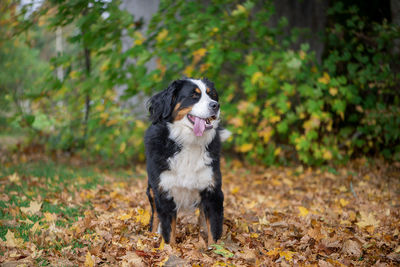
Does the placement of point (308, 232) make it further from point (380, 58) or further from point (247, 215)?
point (380, 58)

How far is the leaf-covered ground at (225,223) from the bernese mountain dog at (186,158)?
1.04 ft

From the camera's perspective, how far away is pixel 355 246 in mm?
3455

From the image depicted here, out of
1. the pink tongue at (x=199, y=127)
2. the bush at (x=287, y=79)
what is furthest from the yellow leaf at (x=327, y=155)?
the pink tongue at (x=199, y=127)

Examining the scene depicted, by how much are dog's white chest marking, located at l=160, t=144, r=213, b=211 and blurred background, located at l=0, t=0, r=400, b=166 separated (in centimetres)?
366

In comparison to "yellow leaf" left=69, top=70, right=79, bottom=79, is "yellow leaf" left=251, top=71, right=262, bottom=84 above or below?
below

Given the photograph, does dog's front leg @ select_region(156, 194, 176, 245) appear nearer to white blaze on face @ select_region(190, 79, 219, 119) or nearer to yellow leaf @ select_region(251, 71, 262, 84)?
white blaze on face @ select_region(190, 79, 219, 119)

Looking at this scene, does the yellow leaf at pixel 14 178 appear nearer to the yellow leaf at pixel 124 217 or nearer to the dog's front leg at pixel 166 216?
the yellow leaf at pixel 124 217

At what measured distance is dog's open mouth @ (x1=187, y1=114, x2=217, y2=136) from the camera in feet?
11.4

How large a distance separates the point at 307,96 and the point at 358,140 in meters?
1.49

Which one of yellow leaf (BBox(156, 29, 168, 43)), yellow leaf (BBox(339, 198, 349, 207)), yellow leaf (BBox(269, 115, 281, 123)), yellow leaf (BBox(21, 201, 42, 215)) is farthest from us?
yellow leaf (BBox(269, 115, 281, 123))

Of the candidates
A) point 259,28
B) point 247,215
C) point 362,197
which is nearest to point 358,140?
point 362,197

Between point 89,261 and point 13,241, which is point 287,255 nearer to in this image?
point 89,261

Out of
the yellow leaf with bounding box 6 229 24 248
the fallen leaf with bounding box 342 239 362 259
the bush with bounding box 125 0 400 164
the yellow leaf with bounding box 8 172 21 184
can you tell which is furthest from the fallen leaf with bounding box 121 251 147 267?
the bush with bounding box 125 0 400 164

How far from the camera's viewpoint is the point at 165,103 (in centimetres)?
362
